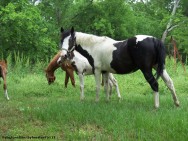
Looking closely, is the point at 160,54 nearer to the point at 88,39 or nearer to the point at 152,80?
the point at 152,80

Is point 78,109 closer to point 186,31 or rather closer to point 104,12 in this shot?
point 186,31

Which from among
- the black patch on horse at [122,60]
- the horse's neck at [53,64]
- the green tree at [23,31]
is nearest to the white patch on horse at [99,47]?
the black patch on horse at [122,60]

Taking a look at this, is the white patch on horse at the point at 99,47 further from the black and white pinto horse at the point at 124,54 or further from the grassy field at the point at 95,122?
the grassy field at the point at 95,122

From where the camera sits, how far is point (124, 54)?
7.49 metres

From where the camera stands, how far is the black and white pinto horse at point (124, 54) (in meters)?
7.06

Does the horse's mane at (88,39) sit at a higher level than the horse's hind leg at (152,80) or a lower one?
higher

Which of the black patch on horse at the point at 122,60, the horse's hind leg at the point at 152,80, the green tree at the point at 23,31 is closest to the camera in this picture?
the horse's hind leg at the point at 152,80

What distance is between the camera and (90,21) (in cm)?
3338

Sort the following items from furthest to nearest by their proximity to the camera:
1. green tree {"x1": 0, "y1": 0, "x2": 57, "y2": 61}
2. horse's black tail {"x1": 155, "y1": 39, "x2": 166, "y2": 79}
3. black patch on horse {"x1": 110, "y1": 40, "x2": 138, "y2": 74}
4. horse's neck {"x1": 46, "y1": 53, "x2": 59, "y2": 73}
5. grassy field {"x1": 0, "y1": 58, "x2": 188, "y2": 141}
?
green tree {"x1": 0, "y1": 0, "x2": 57, "y2": 61} < horse's neck {"x1": 46, "y1": 53, "x2": 59, "y2": 73} < black patch on horse {"x1": 110, "y1": 40, "x2": 138, "y2": 74} < horse's black tail {"x1": 155, "y1": 39, "x2": 166, "y2": 79} < grassy field {"x1": 0, "y1": 58, "x2": 188, "y2": 141}

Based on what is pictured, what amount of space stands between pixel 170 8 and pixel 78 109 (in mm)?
35146

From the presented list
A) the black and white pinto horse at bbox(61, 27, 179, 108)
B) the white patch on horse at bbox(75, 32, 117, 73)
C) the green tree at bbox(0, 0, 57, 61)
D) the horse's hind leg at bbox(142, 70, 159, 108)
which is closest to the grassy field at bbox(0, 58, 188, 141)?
the horse's hind leg at bbox(142, 70, 159, 108)

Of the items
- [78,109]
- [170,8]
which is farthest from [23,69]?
[170,8]

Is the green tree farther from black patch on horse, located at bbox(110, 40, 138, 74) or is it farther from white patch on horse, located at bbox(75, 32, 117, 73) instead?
black patch on horse, located at bbox(110, 40, 138, 74)

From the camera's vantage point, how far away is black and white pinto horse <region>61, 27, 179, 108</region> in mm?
7062
